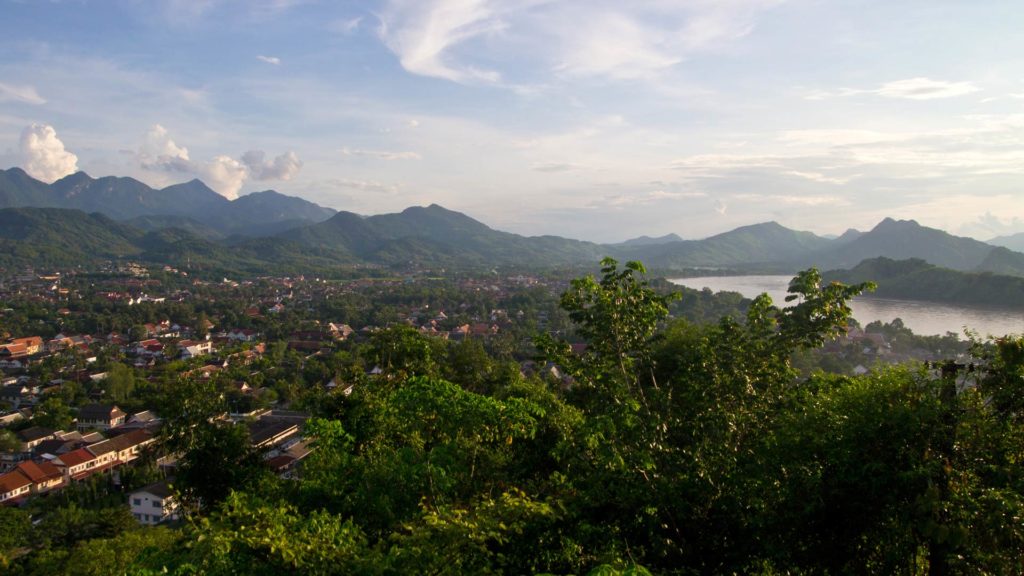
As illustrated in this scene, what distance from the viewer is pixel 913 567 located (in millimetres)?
2979

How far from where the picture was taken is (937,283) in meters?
43.3

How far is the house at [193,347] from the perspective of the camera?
3366 cm

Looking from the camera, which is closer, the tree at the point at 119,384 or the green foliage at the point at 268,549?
the green foliage at the point at 268,549

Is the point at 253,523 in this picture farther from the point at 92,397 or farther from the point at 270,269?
the point at 270,269

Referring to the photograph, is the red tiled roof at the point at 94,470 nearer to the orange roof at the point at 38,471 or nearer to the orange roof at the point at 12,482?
the orange roof at the point at 38,471

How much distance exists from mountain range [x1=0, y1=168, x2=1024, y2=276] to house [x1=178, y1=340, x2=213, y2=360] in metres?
53.3

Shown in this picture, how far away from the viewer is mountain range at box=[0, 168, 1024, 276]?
84188 millimetres

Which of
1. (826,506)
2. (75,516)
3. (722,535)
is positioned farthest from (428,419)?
(75,516)

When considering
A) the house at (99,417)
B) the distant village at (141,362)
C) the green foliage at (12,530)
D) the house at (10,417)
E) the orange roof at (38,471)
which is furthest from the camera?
the house at (99,417)

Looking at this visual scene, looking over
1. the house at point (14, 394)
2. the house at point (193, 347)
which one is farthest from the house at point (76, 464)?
the house at point (193, 347)

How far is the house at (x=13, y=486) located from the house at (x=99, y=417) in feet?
18.8

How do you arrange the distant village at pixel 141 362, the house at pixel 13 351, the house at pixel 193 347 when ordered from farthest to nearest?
the house at pixel 193 347
the house at pixel 13 351
the distant village at pixel 141 362

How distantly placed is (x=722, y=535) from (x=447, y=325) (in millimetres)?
38495

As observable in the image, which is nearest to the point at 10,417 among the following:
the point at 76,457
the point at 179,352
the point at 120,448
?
the point at 120,448
